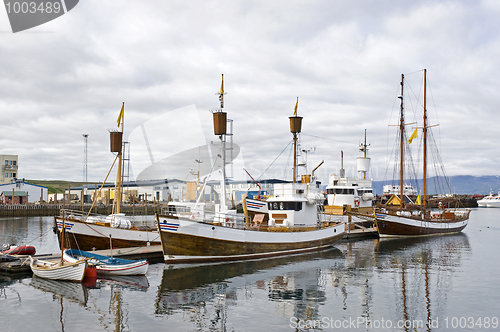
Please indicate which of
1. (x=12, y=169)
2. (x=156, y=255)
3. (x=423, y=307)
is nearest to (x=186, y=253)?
(x=156, y=255)

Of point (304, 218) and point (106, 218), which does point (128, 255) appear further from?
point (304, 218)

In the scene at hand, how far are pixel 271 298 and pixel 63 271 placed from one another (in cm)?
1068

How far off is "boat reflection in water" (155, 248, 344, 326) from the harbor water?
0.05 meters

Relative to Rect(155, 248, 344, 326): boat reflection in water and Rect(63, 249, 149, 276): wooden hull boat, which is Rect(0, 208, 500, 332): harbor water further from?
Rect(63, 249, 149, 276): wooden hull boat

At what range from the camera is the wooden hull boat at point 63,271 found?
1922 cm

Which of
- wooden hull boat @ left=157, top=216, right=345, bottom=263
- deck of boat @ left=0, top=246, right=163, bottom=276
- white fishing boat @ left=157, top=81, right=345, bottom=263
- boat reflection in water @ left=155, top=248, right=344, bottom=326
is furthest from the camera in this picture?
white fishing boat @ left=157, top=81, right=345, bottom=263

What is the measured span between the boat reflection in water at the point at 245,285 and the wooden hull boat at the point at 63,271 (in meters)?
4.19

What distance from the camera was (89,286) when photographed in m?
18.8

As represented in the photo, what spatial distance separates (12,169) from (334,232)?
311ft

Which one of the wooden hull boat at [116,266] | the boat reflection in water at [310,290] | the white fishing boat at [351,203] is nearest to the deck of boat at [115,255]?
the wooden hull boat at [116,266]

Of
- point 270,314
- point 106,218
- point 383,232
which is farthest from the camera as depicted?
point 383,232

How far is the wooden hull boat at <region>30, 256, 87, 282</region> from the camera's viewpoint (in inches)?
757

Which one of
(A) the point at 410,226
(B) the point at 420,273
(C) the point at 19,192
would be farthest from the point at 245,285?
(C) the point at 19,192

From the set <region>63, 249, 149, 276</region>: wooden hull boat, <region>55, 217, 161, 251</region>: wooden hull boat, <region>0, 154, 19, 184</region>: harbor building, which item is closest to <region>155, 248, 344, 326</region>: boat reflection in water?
<region>63, 249, 149, 276</region>: wooden hull boat
